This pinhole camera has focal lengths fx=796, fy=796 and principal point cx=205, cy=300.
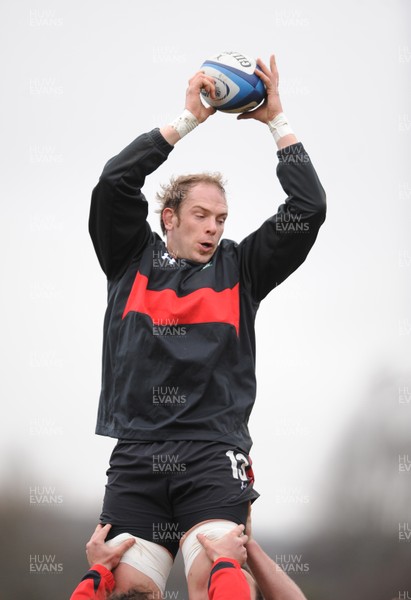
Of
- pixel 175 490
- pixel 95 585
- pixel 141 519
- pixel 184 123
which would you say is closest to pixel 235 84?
pixel 184 123

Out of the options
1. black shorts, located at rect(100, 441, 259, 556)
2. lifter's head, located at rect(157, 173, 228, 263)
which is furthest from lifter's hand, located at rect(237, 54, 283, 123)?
black shorts, located at rect(100, 441, 259, 556)

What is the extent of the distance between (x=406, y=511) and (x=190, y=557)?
4037 millimetres

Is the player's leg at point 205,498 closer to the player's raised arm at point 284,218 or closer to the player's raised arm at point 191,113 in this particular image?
the player's raised arm at point 284,218

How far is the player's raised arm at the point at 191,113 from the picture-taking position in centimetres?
310

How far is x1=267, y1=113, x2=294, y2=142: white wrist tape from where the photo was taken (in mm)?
3141

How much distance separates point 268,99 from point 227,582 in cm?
184

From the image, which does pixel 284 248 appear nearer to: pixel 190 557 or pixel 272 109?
pixel 272 109

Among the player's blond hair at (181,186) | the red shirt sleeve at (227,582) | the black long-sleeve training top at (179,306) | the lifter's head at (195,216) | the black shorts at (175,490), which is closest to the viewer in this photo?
the red shirt sleeve at (227,582)

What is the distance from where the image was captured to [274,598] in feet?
11.9

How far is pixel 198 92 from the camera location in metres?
3.15

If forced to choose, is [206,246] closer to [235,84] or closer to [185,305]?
[185,305]

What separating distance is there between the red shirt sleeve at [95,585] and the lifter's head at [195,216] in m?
1.22

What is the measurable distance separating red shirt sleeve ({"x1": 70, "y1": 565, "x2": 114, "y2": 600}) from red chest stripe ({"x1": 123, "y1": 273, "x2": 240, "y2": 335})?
0.91 metres

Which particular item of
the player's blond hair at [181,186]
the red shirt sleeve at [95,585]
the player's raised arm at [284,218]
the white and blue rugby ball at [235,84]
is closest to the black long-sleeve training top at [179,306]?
the player's raised arm at [284,218]
